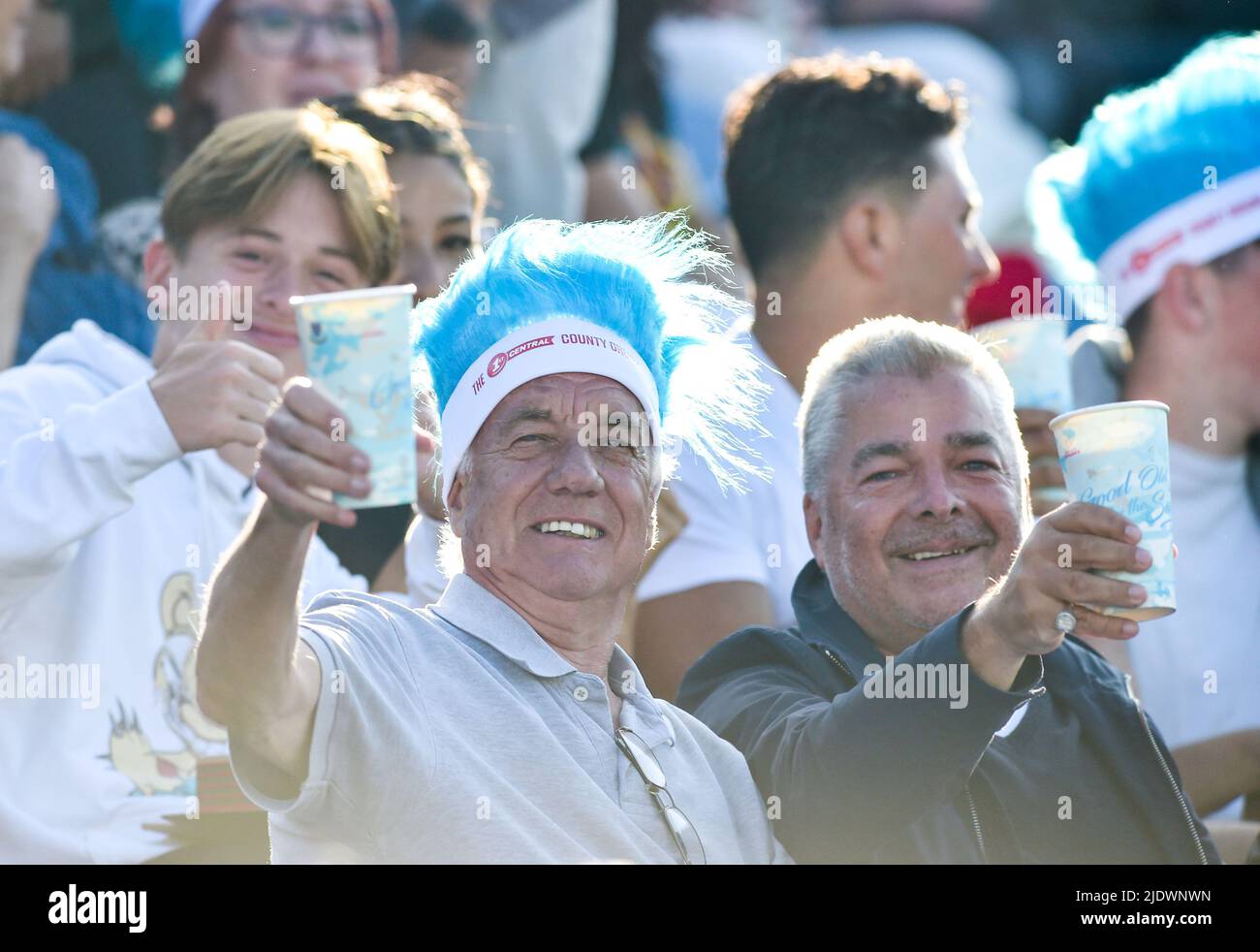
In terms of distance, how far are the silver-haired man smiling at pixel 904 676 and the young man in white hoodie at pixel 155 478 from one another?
962 mm

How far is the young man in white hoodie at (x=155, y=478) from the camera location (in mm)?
2990

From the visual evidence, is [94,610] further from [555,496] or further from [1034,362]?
[1034,362]

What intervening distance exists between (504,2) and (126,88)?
1.17m

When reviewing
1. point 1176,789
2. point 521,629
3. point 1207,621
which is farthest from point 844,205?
point 521,629

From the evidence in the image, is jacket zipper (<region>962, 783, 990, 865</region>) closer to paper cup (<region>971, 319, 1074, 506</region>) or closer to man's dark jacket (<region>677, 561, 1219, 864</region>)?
man's dark jacket (<region>677, 561, 1219, 864</region>)

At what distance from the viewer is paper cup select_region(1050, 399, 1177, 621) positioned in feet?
8.43

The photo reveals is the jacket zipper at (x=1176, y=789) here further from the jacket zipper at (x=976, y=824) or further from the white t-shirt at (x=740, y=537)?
the white t-shirt at (x=740, y=537)

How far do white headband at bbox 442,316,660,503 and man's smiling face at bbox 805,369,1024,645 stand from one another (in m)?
0.41

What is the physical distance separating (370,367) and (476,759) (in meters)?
0.62

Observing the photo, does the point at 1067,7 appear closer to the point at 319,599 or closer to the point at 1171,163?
the point at 1171,163

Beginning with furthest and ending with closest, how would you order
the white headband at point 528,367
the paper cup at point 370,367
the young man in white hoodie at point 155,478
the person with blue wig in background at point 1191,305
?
the person with blue wig in background at point 1191,305
the young man in white hoodie at point 155,478
the white headband at point 528,367
the paper cup at point 370,367

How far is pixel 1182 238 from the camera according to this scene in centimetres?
436

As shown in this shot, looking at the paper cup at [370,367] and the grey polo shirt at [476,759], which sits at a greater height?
the paper cup at [370,367]

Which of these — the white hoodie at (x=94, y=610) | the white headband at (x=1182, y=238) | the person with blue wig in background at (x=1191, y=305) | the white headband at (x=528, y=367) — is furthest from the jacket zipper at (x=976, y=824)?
the white headband at (x=1182, y=238)
